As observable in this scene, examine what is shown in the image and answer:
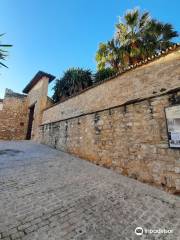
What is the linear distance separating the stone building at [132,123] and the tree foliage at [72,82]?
14.1 feet

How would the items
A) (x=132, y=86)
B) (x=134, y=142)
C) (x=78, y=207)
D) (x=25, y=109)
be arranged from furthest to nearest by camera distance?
(x=25, y=109)
(x=132, y=86)
(x=134, y=142)
(x=78, y=207)

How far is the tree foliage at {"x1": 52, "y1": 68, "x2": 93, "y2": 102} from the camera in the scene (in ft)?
45.0

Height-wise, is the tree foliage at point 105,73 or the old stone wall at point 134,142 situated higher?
the tree foliage at point 105,73

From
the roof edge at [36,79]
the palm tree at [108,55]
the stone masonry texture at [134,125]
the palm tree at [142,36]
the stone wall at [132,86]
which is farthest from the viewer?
the roof edge at [36,79]

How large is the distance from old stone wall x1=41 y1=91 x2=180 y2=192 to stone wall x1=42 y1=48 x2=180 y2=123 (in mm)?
500

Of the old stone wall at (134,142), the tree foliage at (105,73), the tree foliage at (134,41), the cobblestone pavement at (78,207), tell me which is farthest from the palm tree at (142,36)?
the cobblestone pavement at (78,207)

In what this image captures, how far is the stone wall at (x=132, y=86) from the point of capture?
508cm

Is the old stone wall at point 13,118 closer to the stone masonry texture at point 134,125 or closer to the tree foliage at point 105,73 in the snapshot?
the tree foliage at point 105,73

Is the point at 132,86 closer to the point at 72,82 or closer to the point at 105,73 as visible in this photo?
the point at 105,73

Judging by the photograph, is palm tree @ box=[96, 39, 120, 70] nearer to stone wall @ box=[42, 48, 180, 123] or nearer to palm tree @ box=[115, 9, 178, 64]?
palm tree @ box=[115, 9, 178, 64]

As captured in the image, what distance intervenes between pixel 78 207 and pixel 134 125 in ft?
10.9

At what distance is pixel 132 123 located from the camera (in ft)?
18.3

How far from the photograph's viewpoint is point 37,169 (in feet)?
17.3

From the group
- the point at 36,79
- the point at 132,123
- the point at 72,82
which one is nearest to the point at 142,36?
the point at 72,82
